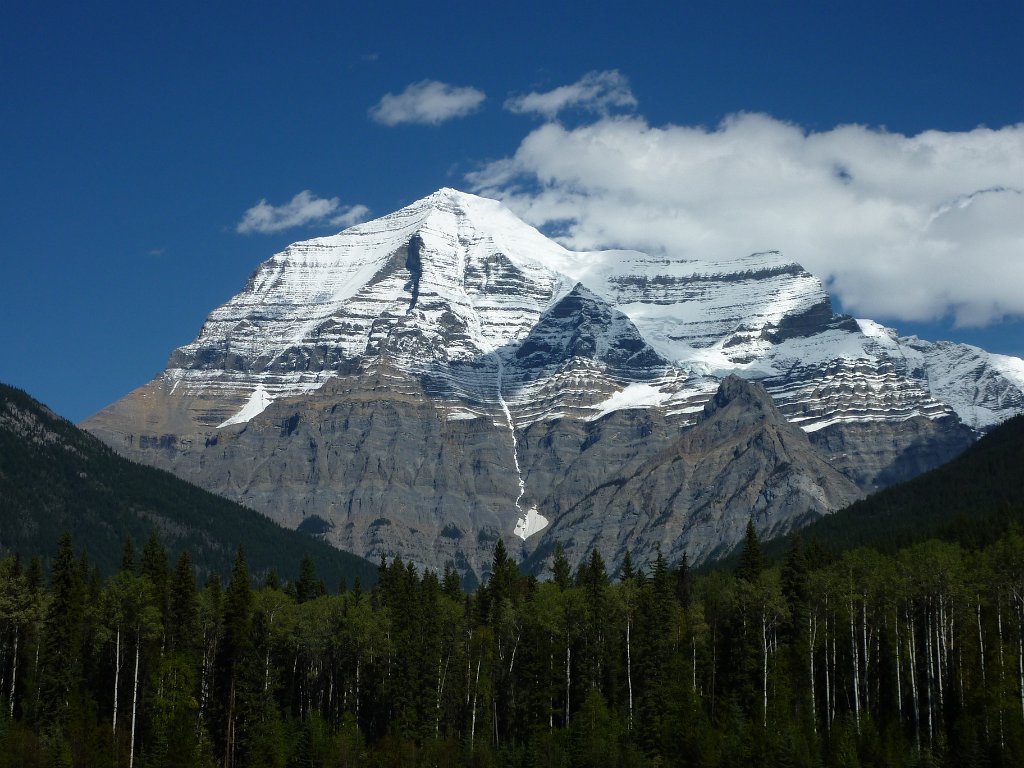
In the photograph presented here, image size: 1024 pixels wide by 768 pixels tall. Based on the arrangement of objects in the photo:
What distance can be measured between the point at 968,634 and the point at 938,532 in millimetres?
62500

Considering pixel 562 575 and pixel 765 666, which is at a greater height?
pixel 562 575

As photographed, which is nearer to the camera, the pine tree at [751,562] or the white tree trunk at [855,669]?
the white tree trunk at [855,669]

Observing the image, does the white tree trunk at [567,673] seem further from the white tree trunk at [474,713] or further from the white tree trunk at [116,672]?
the white tree trunk at [116,672]

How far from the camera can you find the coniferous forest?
4087 inches

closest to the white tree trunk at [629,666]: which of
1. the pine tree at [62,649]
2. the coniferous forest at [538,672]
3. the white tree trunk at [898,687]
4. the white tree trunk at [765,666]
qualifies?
the coniferous forest at [538,672]

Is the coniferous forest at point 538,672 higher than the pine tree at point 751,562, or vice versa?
the pine tree at point 751,562

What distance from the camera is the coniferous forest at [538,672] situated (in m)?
104

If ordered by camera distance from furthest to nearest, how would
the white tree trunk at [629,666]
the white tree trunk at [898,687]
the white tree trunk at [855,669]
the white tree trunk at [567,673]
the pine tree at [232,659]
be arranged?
the white tree trunk at [567,673] → the white tree trunk at [629,666] → the pine tree at [232,659] → the white tree trunk at [898,687] → the white tree trunk at [855,669]

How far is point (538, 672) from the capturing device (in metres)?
120

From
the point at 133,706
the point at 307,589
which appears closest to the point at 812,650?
the point at 133,706

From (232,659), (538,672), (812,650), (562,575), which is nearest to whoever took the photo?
(232,659)

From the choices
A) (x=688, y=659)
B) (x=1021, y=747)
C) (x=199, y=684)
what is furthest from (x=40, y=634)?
(x=1021, y=747)

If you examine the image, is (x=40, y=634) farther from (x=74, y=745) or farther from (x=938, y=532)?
(x=938, y=532)

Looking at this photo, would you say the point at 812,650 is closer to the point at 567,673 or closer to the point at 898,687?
the point at 898,687
